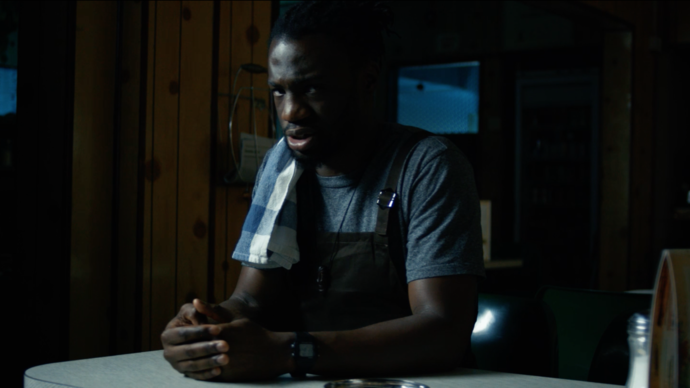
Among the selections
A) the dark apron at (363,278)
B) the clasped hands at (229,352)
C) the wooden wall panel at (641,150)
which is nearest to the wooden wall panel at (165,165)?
the dark apron at (363,278)

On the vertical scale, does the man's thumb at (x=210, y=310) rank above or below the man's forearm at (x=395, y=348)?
above

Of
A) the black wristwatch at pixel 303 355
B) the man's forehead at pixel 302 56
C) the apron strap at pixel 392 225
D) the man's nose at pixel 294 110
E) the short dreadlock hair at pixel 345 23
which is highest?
the short dreadlock hair at pixel 345 23

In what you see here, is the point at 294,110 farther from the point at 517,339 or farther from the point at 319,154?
the point at 517,339

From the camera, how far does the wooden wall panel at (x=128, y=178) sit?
107 inches

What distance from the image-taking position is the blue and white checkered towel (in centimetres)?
154

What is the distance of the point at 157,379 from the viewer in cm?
111

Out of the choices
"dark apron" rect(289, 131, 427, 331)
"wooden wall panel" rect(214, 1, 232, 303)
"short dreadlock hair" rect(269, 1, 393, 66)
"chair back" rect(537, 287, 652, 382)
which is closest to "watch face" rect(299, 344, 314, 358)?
"dark apron" rect(289, 131, 427, 331)

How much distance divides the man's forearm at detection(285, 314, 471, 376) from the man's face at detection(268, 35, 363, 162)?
47cm

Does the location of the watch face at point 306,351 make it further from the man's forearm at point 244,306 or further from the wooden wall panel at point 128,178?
the wooden wall panel at point 128,178

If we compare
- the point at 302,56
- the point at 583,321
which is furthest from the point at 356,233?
the point at 583,321

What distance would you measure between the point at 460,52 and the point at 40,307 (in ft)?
20.1

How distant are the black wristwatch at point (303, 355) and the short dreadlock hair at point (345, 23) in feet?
2.36

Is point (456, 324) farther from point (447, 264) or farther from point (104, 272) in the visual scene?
point (104, 272)

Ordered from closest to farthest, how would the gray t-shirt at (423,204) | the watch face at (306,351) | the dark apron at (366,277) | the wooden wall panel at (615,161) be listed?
the watch face at (306,351) → the gray t-shirt at (423,204) → the dark apron at (366,277) → the wooden wall panel at (615,161)
